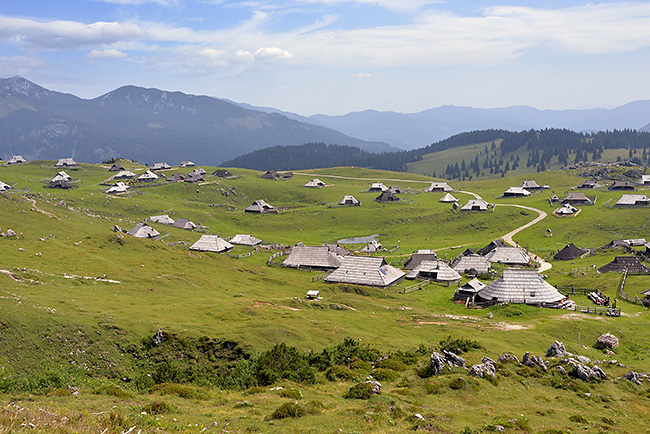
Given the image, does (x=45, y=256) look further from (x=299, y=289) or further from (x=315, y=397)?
(x=315, y=397)

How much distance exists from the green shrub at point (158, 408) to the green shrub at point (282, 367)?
8.22m

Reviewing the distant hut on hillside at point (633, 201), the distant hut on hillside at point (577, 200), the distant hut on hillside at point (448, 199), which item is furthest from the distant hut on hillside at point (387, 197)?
the distant hut on hillside at point (633, 201)

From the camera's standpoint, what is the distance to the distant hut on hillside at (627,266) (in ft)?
242

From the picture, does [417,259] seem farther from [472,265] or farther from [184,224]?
[184,224]

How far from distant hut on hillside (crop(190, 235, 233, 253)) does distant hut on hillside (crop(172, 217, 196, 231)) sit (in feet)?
80.6

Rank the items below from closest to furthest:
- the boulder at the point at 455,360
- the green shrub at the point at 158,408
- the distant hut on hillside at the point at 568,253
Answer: the green shrub at the point at 158,408 → the boulder at the point at 455,360 → the distant hut on hillside at the point at 568,253

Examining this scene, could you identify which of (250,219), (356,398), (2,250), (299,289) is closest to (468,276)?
(299,289)

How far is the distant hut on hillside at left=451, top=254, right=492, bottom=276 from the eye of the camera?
79.6 metres

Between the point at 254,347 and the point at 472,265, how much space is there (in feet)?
178

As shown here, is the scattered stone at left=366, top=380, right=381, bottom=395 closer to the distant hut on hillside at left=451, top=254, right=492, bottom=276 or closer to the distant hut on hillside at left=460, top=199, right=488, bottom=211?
the distant hut on hillside at left=451, top=254, right=492, bottom=276

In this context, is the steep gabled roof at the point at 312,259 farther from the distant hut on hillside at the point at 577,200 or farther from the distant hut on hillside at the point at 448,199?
the distant hut on hillside at the point at 577,200

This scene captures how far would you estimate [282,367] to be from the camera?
1304 inches

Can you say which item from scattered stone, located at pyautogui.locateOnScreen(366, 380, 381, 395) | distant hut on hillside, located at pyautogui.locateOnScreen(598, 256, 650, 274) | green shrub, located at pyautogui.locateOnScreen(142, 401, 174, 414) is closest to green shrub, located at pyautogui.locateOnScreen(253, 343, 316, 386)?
scattered stone, located at pyautogui.locateOnScreen(366, 380, 381, 395)

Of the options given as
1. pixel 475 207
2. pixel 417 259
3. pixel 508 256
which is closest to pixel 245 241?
pixel 417 259
